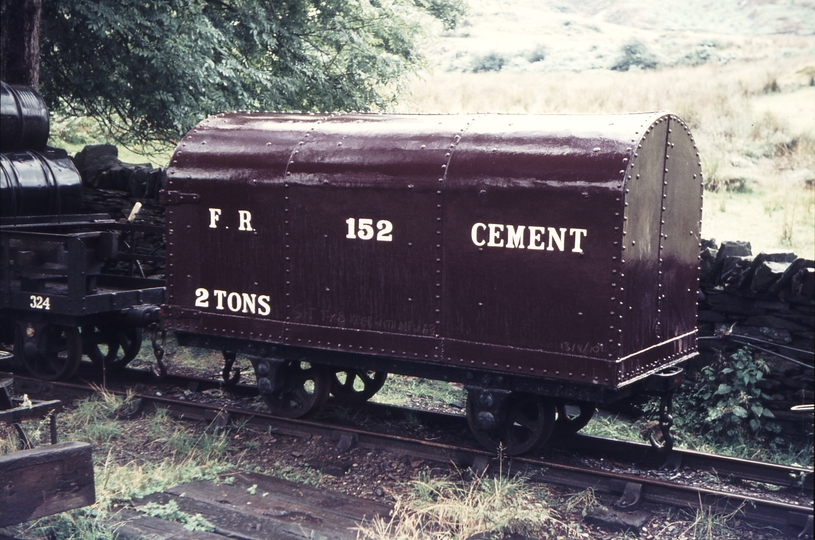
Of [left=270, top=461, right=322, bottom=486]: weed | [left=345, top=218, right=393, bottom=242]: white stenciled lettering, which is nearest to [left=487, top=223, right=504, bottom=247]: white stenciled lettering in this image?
[left=345, top=218, right=393, bottom=242]: white stenciled lettering

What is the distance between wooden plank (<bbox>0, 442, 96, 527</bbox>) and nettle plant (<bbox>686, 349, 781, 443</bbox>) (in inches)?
199

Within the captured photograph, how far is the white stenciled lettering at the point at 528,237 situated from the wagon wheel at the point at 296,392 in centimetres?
214

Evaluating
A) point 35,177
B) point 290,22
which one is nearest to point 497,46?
point 290,22

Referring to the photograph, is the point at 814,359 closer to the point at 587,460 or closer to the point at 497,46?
the point at 587,460

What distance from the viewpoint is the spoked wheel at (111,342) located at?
9.05 meters

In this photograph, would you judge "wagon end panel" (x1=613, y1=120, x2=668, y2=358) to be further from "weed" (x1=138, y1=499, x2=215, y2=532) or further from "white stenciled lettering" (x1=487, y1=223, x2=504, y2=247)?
"weed" (x1=138, y1=499, x2=215, y2=532)

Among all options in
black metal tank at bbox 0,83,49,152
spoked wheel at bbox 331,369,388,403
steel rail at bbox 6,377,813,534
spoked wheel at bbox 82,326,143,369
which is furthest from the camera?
spoked wheel at bbox 82,326,143,369

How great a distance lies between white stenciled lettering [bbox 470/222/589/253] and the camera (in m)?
5.61

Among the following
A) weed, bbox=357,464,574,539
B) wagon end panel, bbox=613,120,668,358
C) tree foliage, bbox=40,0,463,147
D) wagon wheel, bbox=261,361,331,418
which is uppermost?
tree foliage, bbox=40,0,463,147

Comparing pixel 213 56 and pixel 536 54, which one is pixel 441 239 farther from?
Answer: pixel 536 54

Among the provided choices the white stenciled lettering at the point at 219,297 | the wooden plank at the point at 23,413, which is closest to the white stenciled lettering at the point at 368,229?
the white stenciled lettering at the point at 219,297

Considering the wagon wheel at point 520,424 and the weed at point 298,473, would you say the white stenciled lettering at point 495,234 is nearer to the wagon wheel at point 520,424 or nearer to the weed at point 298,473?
the wagon wheel at point 520,424

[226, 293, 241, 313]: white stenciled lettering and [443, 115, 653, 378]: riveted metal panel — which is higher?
[443, 115, 653, 378]: riveted metal panel

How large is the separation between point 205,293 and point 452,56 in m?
24.0
